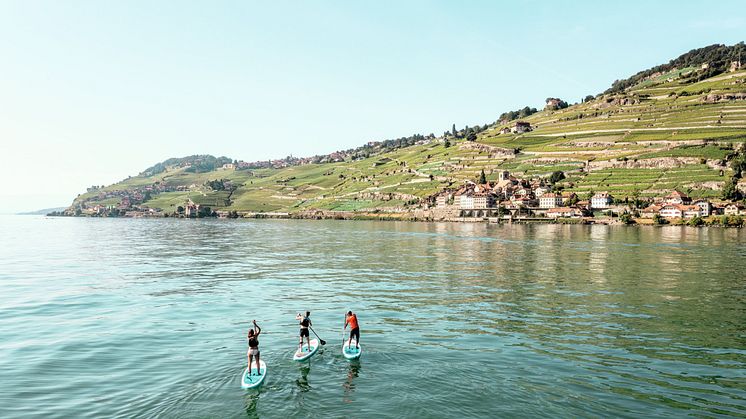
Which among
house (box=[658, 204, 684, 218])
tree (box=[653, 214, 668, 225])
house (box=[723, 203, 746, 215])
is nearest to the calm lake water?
tree (box=[653, 214, 668, 225])

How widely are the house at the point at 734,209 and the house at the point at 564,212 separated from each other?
4685cm

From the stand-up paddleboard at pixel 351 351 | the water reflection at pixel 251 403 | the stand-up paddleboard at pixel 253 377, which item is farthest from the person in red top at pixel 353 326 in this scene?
the water reflection at pixel 251 403

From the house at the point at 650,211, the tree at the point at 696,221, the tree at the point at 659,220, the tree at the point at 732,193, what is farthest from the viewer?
the house at the point at 650,211

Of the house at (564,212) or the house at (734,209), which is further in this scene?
the house at (564,212)

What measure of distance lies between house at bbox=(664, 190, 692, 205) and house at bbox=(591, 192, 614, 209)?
63.1ft

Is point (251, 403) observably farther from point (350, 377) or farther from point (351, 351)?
point (351, 351)

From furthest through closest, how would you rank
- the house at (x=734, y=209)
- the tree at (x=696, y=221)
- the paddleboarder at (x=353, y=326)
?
the house at (x=734, y=209) < the tree at (x=696, y=221) < the paddleboarder at (x=353, y=326)

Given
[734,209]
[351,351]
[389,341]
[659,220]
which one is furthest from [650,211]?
[351,351]

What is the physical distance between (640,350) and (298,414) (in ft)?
67.3

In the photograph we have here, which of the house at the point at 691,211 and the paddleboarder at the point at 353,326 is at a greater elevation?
the house at the point at 691,211

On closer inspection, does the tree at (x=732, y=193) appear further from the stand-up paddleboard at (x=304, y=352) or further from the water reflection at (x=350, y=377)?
the stand-up paddleboard at (x=304, y=352)

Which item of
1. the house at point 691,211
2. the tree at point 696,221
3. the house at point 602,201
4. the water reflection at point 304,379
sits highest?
the house at point 602,201

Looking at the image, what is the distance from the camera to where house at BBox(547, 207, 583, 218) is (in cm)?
18762

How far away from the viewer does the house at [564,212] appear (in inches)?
7387
